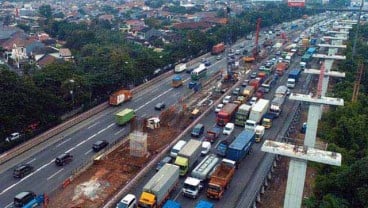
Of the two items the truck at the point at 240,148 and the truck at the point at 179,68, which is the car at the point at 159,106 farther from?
the truck at the point at 179,68

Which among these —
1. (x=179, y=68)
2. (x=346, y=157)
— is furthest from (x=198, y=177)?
(x=179, y=68)

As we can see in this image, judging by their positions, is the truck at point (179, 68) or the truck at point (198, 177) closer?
the truck at point (198, 177)

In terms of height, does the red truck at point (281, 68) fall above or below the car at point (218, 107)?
above

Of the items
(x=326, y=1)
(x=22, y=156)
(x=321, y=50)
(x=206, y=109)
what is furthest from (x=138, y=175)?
(x=326, y=1)

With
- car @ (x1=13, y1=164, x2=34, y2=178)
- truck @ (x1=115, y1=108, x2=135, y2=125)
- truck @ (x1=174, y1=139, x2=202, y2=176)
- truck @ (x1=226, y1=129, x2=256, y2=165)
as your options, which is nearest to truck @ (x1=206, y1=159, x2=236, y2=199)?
truck @ (x1=226, y1=129, x2=256, y2=165)

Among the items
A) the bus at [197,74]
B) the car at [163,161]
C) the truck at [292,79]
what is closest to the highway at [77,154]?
the car at [163,161]
